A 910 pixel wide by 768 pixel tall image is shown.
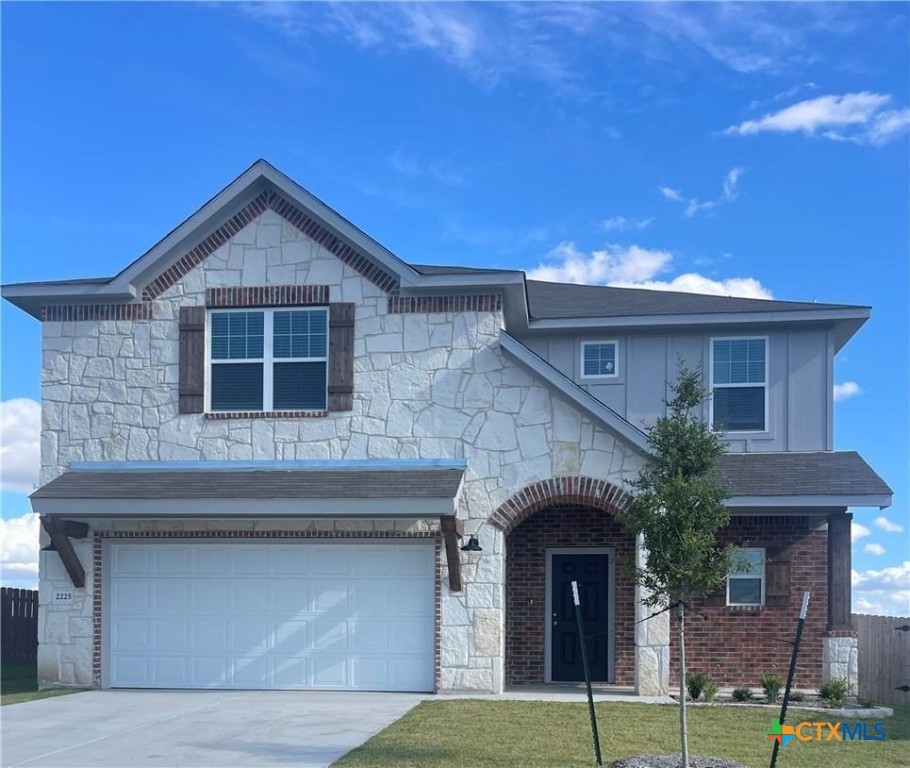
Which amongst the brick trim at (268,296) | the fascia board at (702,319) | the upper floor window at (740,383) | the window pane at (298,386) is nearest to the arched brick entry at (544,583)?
the upper floor window at (740,383)

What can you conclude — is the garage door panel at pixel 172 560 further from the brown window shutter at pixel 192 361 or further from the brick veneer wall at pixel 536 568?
the brick veneer wall at pixel 536 568

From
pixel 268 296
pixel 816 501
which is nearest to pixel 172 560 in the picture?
pixel 268 296

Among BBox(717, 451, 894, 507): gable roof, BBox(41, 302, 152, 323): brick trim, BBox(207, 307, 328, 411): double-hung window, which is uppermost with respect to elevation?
BBox(41, 302, 152, 323): brick trim

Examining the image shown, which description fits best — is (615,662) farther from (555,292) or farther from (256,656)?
(555,292)

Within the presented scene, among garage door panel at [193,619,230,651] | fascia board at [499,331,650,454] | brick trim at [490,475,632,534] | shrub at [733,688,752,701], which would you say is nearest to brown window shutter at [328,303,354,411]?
fascia board at [499,331,650,454]

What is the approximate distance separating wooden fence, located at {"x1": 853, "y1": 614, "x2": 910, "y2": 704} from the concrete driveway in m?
7.51

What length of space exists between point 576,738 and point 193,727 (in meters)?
4.27

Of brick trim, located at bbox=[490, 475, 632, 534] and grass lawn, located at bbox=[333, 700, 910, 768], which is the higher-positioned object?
brick trim, located at bbox=[490, 475, 632, 534]

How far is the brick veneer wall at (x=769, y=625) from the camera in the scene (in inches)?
662

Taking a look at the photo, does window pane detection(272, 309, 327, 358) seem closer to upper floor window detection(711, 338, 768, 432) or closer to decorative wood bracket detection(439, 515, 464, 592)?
decorative wood bracket detection(439, 515, 464, 592)

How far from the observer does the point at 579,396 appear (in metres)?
15.3

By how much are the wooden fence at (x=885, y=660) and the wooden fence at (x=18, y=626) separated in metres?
15.8

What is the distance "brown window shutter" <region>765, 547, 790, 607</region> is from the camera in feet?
55.6

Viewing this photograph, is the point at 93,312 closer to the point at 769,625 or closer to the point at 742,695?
the point at 742,695
